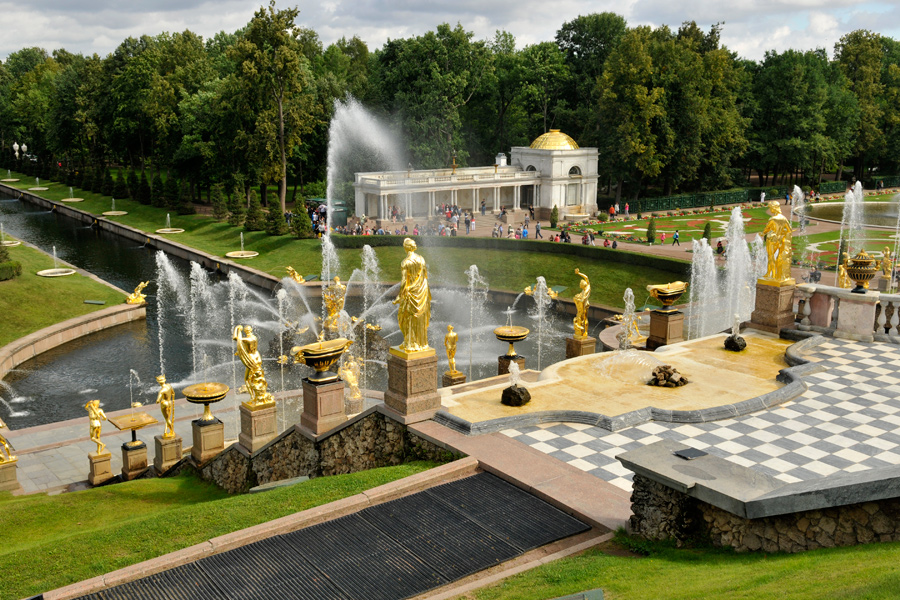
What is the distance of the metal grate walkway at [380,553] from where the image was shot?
1022cm

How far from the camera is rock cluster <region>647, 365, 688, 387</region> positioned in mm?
17711

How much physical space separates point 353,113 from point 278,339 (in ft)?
132

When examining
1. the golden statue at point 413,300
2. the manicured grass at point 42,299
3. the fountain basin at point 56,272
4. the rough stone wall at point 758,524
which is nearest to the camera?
the rough stone wall at point 758,524

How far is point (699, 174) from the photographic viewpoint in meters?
73.4

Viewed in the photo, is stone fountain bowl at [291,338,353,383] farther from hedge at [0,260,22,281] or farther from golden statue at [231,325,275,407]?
hedge at [0,260,22,281]

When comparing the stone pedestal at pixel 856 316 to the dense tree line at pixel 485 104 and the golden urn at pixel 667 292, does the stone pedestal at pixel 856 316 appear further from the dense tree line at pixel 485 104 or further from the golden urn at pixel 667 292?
the dense tree line at pixel 485 104

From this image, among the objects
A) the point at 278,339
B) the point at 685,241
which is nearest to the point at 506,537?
the point at 278,339

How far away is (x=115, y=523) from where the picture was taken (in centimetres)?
1390

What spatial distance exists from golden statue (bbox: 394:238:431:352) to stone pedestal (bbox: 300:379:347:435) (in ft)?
6.14

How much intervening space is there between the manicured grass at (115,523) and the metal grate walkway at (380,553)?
32.5 inches

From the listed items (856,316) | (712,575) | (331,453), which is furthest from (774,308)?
(712,575)

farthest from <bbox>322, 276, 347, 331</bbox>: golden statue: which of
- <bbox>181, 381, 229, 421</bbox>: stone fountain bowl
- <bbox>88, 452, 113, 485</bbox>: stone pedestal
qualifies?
<bbox>181, 381, 229, 421</bbox>: stone fountain bowl

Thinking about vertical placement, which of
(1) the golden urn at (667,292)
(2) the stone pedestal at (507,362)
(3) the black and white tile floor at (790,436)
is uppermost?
(1) the golden urn at (667,292)

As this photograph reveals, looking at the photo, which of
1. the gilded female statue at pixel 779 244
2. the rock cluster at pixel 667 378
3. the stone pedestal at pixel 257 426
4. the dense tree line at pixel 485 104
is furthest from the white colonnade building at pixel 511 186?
the rock cluster at pixel 667 378
